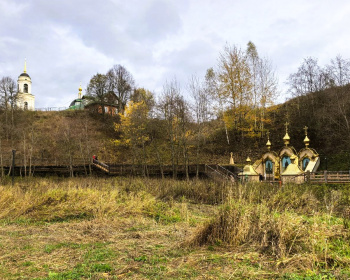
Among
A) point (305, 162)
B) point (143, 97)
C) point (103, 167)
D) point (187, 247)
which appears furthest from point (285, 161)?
point (143, 97)

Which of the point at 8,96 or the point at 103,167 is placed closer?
the point at 103,167

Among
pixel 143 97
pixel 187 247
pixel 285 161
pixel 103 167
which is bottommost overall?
pixel 187 247

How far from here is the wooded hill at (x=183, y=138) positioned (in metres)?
28.6

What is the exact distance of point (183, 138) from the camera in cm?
2469

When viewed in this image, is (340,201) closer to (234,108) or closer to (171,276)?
(171,276)

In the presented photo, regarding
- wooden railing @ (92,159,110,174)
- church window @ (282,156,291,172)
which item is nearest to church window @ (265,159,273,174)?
church window @ (282,156,291,172)

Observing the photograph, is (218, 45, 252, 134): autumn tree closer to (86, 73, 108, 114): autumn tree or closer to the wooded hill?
the wooded hill

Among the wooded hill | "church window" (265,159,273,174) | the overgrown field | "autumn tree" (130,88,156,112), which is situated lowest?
the overgrown field

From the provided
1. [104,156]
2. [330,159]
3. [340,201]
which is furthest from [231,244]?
[104,156]

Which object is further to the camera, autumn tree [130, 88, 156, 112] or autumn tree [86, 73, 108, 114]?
autumn tree [86, 73, 108, 114]

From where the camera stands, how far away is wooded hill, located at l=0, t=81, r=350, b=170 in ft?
93.8

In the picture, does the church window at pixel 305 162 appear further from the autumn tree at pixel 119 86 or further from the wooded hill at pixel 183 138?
the autumn tree at pixel 119 86

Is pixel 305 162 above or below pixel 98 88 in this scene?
below

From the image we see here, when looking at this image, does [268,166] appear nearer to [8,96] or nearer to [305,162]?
[305,162]
